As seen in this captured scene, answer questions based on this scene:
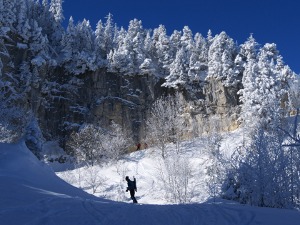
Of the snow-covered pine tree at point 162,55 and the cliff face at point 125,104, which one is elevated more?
the snow-covered pine tree at point 162,55

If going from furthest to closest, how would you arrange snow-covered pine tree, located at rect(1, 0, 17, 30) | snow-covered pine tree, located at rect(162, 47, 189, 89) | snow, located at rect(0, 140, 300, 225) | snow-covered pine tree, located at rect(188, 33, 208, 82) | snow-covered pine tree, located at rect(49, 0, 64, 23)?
snow-covered pine tree, located at rect(49, 0, 64, 23)
snow-covered pine tree, located at rect(188, 33, 208, 82)
snow-covered pine tree, located at rect(162, 47, 189, 89)
snow-covered pine tree, located at rect(1, 0, 17, 30)
snow, located at rect(0, 140, 300, 225)

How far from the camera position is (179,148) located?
4234cm

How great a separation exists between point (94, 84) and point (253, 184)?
1801 inches

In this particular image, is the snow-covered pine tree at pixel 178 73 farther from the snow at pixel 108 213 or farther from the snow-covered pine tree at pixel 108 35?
the snow at pixel 108 213

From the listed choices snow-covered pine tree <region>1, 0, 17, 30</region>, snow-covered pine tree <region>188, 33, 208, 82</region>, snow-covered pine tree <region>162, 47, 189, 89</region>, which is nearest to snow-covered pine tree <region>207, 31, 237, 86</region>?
snow-covered pine tree <region>188, 33, 208, 82</region>

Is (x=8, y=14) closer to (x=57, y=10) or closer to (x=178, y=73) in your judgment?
(x=57, y=10)

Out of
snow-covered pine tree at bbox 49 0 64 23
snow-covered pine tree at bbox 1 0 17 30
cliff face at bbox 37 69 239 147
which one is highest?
snow-covered pine tree at bbox 49 0 64 23

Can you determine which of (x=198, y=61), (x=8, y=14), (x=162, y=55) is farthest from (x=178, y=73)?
(x=8, y=14)

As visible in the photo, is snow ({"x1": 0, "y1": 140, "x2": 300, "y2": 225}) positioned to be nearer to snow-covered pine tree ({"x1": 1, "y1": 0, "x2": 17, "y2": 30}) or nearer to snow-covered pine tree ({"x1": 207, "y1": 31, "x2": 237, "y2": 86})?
snow-covered pine tree ({"x1": 1, "y1": 0, "x2": 17, "y2": 30})

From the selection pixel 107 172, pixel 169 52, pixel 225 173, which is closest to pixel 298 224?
pixel 225 173

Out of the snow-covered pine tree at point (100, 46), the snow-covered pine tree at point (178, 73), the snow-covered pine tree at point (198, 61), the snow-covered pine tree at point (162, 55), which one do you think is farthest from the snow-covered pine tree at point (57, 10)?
the snow-covered pine tree at point (198, 61)

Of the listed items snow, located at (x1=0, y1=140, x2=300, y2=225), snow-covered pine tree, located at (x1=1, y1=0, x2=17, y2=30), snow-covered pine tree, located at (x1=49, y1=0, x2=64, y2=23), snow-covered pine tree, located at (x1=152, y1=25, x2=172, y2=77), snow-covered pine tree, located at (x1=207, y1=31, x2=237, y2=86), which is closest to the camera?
snow, located at (x1=0, y1=140, x2=300, y2=225)

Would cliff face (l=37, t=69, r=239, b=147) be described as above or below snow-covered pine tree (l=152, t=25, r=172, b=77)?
below

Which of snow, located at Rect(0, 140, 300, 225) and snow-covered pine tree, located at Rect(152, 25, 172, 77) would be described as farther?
snow-covered pine tree, located at Rect(152, 25, 172, 77)
